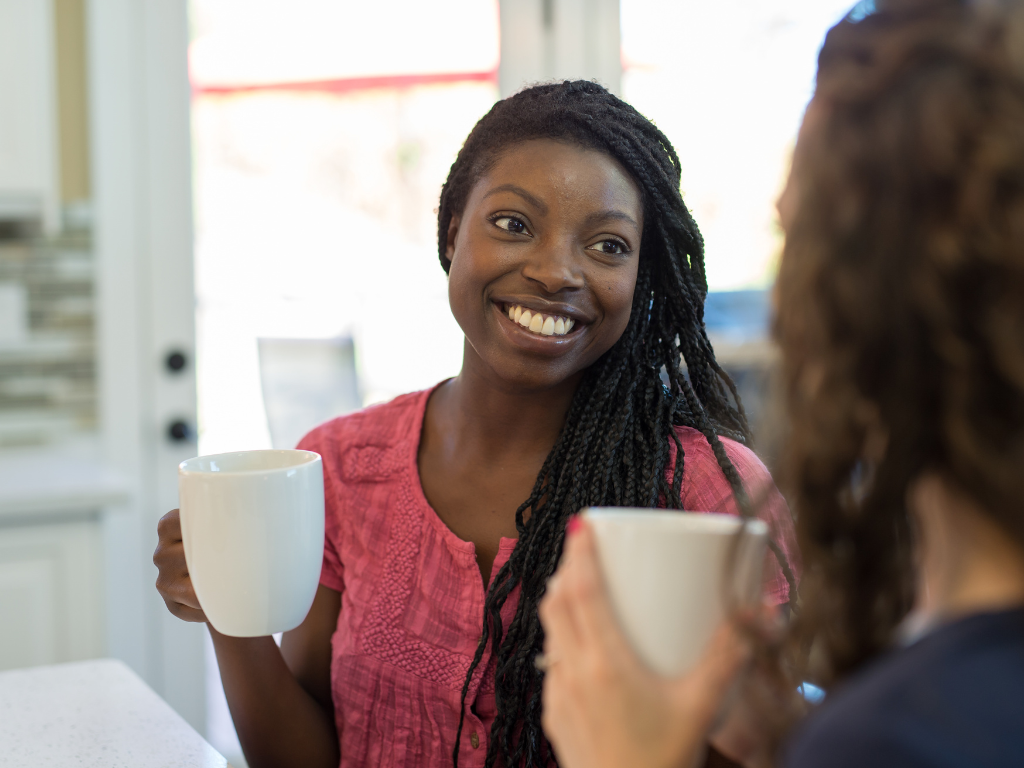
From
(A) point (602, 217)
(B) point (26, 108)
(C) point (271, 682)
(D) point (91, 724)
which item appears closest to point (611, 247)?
(A) point (602, 217)

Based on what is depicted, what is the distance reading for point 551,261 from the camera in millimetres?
1122

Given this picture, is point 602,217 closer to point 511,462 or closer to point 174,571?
point 511,462

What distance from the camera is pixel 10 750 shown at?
894 millimetres

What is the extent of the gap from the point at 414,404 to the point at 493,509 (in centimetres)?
24

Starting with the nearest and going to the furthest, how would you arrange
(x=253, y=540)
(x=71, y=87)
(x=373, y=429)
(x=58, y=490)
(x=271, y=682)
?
(x=253, y=540), (x=271, y=682), (x=373, y=429), (x=58, y=490), (x=71, y=87)

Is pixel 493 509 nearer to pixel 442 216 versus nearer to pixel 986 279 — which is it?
pixel 442 216

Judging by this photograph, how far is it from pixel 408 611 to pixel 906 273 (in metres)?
0.81

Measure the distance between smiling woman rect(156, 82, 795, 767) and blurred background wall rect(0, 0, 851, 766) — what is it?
35.4 inches

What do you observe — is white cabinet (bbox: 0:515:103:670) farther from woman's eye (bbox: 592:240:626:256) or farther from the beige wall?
woman's eye (bbox: 592:240:626:256)

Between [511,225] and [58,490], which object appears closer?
[511,225]

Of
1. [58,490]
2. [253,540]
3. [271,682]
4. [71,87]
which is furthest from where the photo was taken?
[71,87]

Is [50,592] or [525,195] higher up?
[525,195]

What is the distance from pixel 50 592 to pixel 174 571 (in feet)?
4.46

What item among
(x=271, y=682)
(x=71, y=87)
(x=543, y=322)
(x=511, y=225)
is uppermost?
(x=71, y=87)
